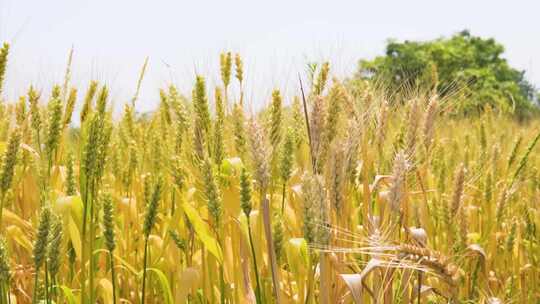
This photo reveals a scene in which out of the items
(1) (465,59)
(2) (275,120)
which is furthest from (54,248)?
(1) (465,59)

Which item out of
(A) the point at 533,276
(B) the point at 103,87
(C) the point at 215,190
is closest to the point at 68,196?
(B) the point at 103,87

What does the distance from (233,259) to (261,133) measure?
388 millimetres

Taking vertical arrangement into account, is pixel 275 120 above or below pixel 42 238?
above

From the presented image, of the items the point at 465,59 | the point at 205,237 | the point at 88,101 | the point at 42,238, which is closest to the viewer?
the point at 42,238

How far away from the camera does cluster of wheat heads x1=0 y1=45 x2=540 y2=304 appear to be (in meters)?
1.21

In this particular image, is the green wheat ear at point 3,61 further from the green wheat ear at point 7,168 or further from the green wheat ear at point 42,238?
the green wheat ear at point 42,238

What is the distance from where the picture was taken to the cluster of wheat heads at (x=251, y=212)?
121 cm

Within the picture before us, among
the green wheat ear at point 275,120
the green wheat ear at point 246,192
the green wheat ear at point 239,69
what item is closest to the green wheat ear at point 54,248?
the green wheat ear at point 246,192

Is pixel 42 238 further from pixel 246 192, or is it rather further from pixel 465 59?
pixel 465 59

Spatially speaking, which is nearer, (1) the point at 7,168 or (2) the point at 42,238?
(2) the point at 42,238

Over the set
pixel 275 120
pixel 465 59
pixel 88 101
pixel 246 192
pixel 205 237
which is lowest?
pixel 205 237

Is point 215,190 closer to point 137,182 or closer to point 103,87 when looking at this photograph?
point 103,87

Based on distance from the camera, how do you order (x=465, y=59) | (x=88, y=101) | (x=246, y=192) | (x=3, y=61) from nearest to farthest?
(x=246, y=192), (x=3, y=61), (x=88, y=101), (x=465, y=59)

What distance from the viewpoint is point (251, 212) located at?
176cm
